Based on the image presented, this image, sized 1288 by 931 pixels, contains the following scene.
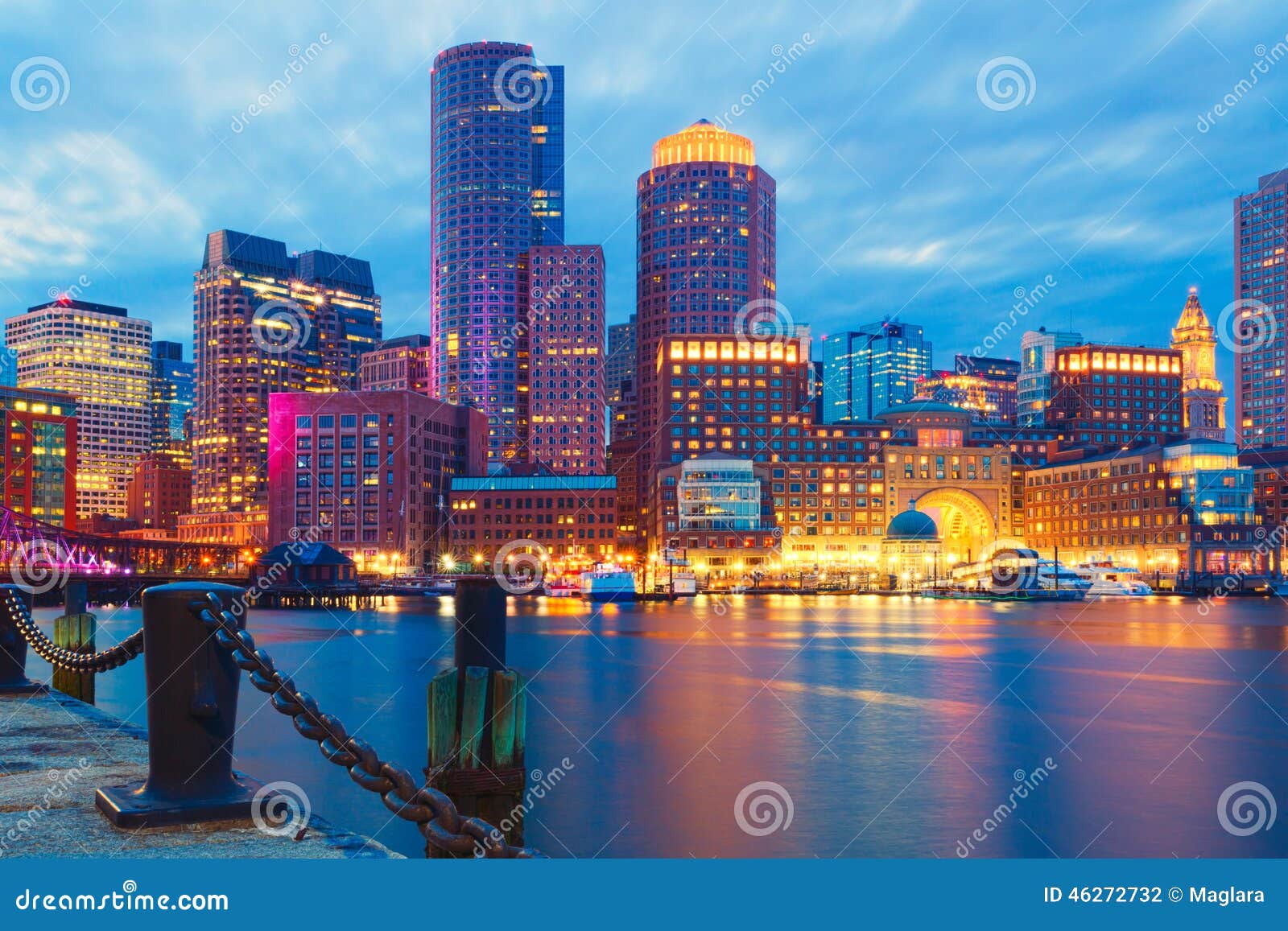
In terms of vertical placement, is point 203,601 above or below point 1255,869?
above

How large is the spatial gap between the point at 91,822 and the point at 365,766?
114 inches

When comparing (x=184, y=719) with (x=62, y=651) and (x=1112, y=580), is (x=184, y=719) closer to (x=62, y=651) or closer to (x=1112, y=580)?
(x=62, y=651)

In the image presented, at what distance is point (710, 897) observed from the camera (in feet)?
28.1

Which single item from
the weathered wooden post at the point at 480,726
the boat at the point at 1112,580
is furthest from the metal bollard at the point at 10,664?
the boat at the point at 1112,580

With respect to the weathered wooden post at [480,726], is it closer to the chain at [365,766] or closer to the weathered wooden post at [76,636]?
the chain at [365,766]

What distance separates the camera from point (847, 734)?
3597cm

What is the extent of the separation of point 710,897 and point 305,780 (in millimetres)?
19965

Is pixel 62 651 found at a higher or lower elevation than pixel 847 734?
higher

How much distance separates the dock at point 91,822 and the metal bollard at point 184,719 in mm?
149

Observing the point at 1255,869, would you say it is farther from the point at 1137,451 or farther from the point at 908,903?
the point at 1137,451

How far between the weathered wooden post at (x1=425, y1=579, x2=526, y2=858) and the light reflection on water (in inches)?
208

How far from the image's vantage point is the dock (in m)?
9.27

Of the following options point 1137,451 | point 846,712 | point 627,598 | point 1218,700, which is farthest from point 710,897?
point 1137,451

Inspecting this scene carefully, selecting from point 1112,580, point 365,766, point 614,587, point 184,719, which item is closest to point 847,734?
point 365,766
